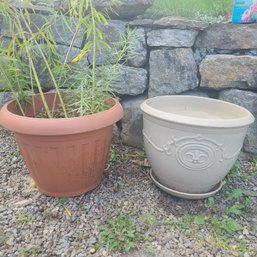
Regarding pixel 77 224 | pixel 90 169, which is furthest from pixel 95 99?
pixel 77 224

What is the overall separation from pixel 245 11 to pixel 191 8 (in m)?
0.39

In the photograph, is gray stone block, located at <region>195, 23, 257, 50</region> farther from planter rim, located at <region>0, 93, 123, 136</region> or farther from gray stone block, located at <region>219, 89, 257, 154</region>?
planter rim, located at <region>0, 93, 123, 136</region>

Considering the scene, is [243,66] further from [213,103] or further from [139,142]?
[139,142]

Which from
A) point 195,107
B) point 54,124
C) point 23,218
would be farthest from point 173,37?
point 23,218

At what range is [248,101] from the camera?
1.51 metres

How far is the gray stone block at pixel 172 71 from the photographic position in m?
1.52

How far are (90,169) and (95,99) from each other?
0.33 metres

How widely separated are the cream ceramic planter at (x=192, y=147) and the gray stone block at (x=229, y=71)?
0.77 feet

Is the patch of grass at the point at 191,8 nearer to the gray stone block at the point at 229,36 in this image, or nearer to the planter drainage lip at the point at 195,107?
the gray stone block at the point at 229,36

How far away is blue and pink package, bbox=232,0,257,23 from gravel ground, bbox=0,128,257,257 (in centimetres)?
83

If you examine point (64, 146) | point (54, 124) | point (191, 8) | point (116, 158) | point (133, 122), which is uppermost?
point (191, 8)

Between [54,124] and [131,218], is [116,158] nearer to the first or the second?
[131,218]

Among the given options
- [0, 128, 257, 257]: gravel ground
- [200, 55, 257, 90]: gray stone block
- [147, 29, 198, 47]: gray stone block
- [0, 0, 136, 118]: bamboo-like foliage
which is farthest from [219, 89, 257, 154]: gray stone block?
[0, 0, 136, 118]: bamboo-like foliage

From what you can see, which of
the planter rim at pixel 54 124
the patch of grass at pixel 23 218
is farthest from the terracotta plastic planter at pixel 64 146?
the patch of grass at pixel 23 218
